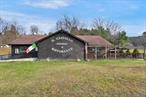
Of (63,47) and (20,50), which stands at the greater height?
(63,47)

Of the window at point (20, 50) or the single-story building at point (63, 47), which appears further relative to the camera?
the window at point (20, 50)

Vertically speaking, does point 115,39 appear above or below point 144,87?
above

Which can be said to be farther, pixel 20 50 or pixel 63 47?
pixel 20 50

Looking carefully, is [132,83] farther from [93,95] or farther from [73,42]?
[73,42]

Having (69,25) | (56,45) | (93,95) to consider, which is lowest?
(93,95)

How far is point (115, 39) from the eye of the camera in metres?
82.1

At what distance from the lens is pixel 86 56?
48.7 meters

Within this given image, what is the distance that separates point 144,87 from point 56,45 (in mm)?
32267

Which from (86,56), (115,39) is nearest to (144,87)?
(86,56)

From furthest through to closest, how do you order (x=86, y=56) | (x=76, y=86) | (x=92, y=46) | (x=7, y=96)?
(x=92, y=46), (x=86, y=56), (x=76, y=86), (x=7, y=96)

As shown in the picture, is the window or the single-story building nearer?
the single-story building

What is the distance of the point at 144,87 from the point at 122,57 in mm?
32371

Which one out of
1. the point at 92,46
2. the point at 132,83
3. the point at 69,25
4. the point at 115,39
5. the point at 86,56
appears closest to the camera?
the point at 132,83

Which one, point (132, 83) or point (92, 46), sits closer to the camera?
point (132, 83)
